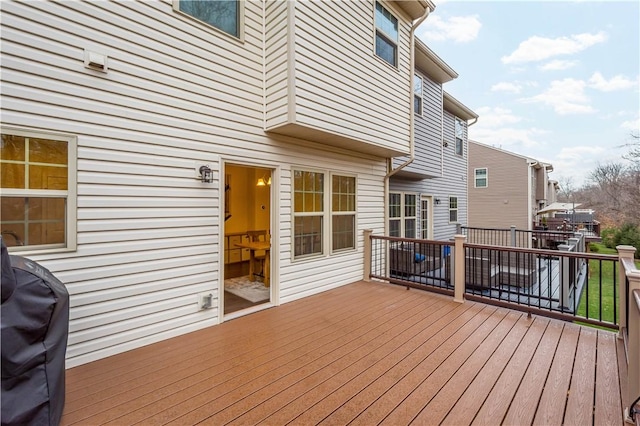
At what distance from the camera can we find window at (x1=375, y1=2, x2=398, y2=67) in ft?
16.9

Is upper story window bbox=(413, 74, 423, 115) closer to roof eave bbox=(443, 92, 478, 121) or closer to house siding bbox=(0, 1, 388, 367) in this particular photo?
roof eave bbox=(443, 92, 478, 121)

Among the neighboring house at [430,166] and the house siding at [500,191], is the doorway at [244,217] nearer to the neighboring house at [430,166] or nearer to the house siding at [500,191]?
the neighboring house at [430,166]

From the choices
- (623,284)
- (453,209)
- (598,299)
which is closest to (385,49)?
(623,284)

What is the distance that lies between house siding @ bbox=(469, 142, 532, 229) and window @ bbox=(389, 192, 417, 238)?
9952 millimetres

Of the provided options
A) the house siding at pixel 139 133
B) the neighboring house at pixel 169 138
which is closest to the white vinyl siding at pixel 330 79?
the neighboring house at pixel 169 138

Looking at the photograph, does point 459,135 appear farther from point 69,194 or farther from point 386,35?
point 69,194

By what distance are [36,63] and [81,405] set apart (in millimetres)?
2813

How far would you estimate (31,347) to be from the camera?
158 cm

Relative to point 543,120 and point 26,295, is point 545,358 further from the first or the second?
point 543,120

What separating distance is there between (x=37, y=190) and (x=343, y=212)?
162 inches

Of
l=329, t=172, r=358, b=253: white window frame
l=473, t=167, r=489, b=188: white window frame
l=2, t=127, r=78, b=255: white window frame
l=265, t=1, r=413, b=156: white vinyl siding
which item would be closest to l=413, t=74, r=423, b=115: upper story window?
l=265, t=1, r=413, b=156: white vinyl siding

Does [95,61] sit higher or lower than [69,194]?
higher

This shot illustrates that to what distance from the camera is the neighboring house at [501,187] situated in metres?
14.4

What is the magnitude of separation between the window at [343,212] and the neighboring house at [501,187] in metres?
13.4
